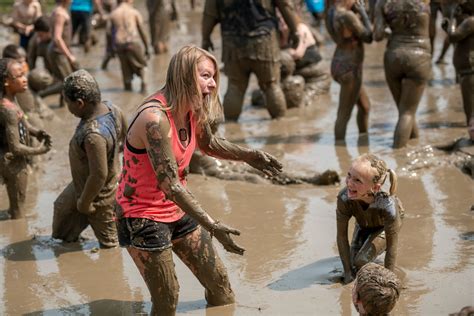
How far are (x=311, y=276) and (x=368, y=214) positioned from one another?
627 mm

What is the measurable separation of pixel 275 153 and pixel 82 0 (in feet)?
29.6

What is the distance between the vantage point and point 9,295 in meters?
6.51

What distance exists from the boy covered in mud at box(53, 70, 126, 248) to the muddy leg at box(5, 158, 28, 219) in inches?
32.4

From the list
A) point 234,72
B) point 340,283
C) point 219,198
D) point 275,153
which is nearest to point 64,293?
point 340,283

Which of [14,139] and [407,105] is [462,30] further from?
[14,139]

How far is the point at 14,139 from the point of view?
8.01m

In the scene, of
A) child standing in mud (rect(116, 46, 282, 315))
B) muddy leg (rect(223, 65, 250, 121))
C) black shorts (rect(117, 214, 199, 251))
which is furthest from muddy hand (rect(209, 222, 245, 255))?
muddy leg (rect(223, 65, 250, 121))

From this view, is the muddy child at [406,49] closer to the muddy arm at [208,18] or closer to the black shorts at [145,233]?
the muddy arm at [208,18]

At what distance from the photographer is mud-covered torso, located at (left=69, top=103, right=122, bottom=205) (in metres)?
7.00

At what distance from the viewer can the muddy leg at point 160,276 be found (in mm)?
5508

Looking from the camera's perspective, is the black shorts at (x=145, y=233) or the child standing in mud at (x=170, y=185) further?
the black shorts at (x=145, y=233)

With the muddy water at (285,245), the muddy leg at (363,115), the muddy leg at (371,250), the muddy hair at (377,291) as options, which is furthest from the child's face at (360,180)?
the muddy leg at (363,115)

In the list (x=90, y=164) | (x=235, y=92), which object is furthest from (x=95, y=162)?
(x=235, y=92)

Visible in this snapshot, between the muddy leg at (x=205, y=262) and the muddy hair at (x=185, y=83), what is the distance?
816 mm
